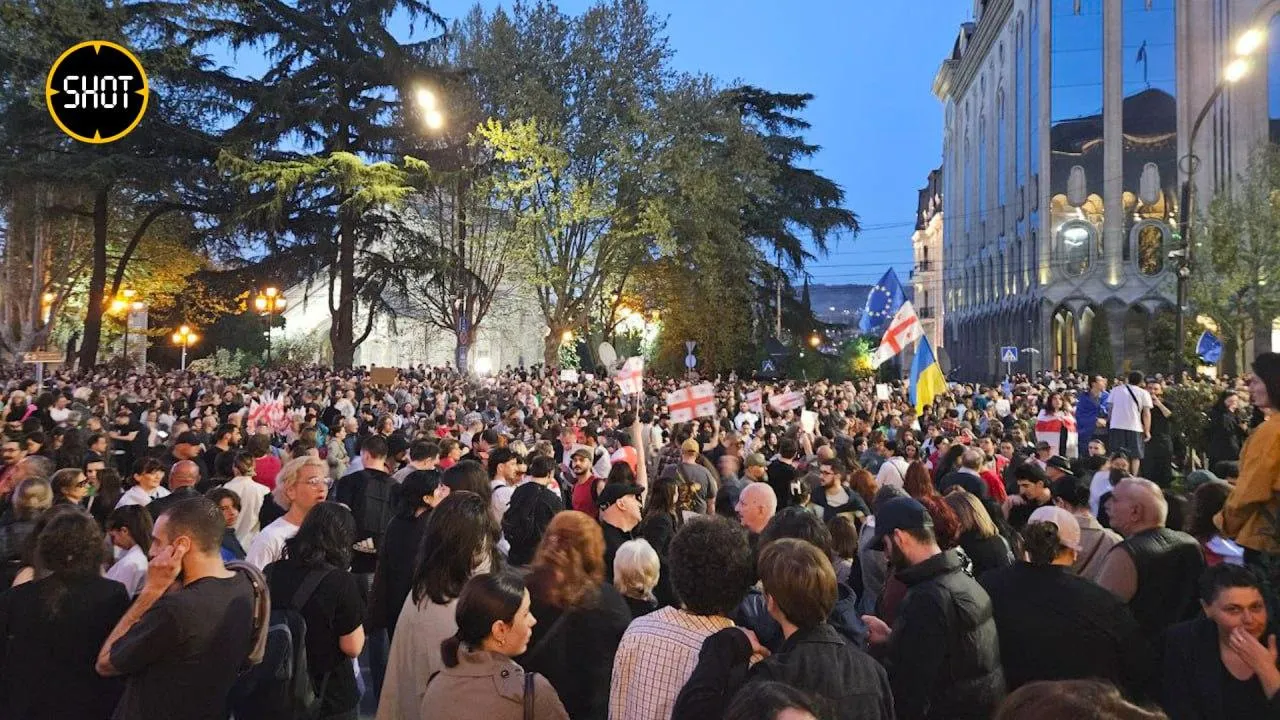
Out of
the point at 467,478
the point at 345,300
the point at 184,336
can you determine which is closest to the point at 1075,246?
the point at 345,300

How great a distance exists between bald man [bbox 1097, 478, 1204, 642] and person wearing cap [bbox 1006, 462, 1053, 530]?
2440mm

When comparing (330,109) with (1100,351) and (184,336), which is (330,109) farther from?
(1100,351)

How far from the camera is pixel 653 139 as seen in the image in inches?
1347

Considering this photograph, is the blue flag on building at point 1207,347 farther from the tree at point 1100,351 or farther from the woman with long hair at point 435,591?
the woman with long hair at point 435,591

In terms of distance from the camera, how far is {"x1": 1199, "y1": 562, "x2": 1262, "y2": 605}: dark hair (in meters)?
3.54

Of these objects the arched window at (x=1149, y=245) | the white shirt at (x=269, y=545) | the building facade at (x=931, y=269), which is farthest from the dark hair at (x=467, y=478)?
the building facade at (x=931, y=269)

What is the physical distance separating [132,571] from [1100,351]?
48.7 m

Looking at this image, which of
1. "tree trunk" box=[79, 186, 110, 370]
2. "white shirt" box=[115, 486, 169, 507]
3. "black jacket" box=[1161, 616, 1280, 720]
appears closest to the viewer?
"black jacket" box=[1161, 616, 1280, 720]

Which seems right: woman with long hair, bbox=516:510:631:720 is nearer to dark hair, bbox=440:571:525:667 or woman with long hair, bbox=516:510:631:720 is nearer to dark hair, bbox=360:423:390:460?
dark hair, bbox=440:571:525:667

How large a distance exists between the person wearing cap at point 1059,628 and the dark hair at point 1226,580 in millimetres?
565

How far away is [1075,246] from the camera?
5069cm

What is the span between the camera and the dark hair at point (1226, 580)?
11.6ft

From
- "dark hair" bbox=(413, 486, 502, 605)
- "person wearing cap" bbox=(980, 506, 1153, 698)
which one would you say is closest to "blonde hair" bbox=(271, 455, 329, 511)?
"dark hair" bbox=(413, 486, 502, 605)

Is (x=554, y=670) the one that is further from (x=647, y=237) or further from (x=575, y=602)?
(x=647, y=237)
